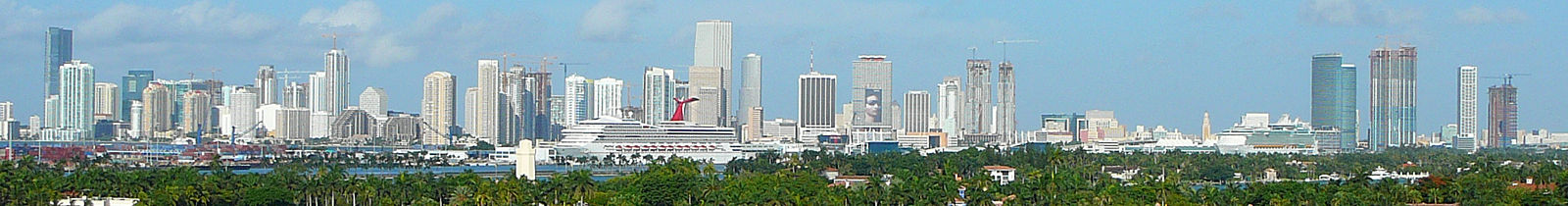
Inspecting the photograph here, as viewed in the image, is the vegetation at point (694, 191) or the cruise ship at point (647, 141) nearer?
the vegetation at point (694, 191)

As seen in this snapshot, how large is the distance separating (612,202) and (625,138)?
82938 mm

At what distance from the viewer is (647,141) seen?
5290 inches

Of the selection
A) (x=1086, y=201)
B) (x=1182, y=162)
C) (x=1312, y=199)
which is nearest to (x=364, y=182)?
(x=1086, y=201)

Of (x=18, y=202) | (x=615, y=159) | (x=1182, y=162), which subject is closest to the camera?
(x=18, y=202)

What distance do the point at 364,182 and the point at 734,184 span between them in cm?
904

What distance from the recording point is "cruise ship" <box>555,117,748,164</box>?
13262cm

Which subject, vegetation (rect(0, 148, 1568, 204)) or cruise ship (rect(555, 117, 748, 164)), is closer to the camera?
vegetation (rect(0, 148, 1568, 204))

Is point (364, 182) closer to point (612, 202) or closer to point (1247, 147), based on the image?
point (612, 202)

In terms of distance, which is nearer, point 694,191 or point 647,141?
point 694,191

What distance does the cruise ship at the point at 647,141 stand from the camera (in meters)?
133

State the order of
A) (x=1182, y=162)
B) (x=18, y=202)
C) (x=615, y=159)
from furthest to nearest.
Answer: (x=615, y=159) → (x=1182, y=162) → (x=18, y=202)

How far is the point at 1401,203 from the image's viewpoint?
51438mm

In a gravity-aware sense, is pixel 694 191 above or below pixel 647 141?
above

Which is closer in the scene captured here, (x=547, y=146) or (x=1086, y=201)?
(x=1086, y=201)
